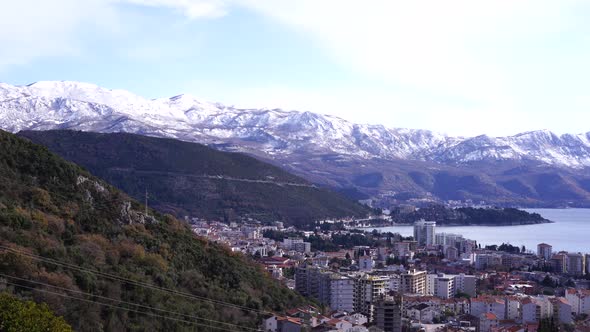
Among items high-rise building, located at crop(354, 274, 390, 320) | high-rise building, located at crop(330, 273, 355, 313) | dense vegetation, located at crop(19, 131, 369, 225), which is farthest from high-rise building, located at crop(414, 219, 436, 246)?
high-rise building, located at crop(330, 273, 355, 313)

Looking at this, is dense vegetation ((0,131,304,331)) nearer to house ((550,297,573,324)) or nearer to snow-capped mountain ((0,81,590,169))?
house ((550,297,573,324))

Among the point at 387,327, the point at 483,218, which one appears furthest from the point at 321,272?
the point at 483,218

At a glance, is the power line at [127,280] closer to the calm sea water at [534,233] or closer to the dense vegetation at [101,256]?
the dense vegetation at [101,256]

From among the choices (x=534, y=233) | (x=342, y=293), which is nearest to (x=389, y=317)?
(x=342, y=293)

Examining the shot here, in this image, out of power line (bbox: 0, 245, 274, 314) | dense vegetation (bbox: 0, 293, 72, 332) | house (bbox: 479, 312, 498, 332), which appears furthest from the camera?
house (bbox: 479, 312, 498, 332)

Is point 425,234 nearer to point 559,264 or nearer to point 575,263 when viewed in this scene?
point 559,264

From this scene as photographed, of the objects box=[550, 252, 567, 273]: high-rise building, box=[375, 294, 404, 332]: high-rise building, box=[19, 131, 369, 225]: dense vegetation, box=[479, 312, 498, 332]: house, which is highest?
box=[19, 131, 369, 225]: dense vegetation

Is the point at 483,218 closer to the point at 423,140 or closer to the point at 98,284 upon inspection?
the point at 98,284
